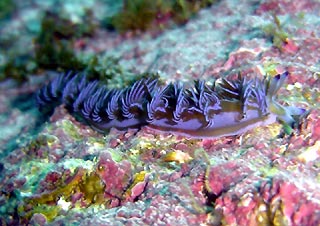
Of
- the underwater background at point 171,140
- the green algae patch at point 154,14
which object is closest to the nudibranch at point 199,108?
the underwater background at point 171,140

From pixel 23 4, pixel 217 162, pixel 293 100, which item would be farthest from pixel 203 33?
pixel 23 4

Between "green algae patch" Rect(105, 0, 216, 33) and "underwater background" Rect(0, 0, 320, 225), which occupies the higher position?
"green algae patch" Rect(105, 0, 216, 33)

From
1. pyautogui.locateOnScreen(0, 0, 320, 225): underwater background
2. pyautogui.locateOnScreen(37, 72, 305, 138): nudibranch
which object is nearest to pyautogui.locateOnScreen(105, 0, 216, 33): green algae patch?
pyautogui.locateOnScreen(0, 0, 320, 225): underwater background

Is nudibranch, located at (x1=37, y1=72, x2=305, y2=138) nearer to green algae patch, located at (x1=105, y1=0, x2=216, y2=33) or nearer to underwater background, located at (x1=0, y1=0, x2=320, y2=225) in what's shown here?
underwater background, located at (x1=0, y1=0, x2=320, y2=225)

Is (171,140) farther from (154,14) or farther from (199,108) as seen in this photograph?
(154,14)

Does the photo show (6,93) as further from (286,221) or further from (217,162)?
(286,221)

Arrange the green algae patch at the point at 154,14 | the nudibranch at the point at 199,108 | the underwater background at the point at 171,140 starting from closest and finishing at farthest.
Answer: the underwater background at the point at 171,140 → the nudibranch at the point at 199,108 → the green algae patch at the point at 154,14

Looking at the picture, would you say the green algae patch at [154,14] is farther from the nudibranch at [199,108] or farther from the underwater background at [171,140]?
the nudibranch at [199,108]
